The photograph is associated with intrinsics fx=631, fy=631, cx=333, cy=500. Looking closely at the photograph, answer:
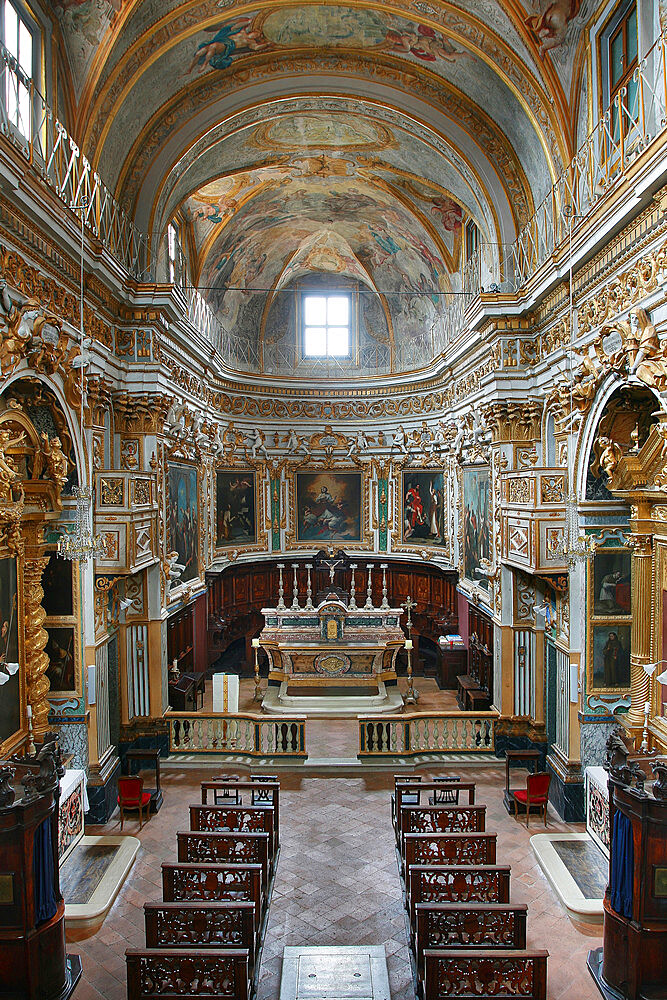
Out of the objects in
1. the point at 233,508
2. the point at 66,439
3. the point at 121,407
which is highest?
the point at 121,407

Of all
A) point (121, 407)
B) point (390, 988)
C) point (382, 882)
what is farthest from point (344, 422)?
point (390, 988)

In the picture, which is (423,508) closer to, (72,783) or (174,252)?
(174,252)

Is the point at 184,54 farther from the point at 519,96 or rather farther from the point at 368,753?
the point at 368,753

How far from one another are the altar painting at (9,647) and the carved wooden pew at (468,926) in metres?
5.36

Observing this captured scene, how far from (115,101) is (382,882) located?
11.7 m

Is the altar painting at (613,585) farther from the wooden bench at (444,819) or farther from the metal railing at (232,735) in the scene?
the metal railing at (232,735)

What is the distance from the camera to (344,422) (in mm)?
19938

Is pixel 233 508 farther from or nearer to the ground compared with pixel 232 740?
farther from the ground

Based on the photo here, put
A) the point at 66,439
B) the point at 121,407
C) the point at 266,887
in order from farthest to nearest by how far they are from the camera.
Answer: the point at 121,407
the point at 66,439
the point at 266,887

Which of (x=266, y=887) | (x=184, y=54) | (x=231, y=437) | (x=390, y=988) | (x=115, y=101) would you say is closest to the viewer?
(x=390, y=988)

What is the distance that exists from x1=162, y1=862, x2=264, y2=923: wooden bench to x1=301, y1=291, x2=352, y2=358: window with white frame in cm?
1649

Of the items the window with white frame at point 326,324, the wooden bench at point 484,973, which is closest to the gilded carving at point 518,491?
the wooden bench at point 484,973

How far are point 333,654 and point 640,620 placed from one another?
7581mm

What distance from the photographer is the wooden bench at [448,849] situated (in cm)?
703
